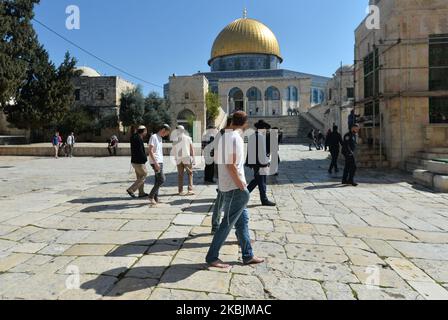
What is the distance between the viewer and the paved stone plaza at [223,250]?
119 inches

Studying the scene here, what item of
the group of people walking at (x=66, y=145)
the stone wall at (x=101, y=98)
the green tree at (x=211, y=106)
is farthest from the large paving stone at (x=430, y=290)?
the green tree at (x=211, y=106)

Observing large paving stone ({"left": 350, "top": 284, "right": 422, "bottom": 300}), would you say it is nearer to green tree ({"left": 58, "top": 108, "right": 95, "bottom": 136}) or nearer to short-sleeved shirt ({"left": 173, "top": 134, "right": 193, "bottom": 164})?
short-sleeved shirt ({"left": 173, "top": 134, "right": 193, "bottom": 164})

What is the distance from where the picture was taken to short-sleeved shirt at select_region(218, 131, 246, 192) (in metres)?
3.28

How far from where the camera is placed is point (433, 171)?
858 centimetres

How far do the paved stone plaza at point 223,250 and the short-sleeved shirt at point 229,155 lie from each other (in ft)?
2.83

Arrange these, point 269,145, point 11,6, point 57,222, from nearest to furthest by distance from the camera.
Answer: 1. point 57,222
2. point 269,145
3. point 11,6

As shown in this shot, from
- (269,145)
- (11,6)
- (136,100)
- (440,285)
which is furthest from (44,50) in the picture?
(440,285)

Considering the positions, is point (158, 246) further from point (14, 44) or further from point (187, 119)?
point (187, 119)

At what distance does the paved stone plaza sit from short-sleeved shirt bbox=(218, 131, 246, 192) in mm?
862

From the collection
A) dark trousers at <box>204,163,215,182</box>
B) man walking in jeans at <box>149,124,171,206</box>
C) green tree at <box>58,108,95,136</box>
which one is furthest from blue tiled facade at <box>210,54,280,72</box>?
man walking in jeans at <box>149,124,171,206</box>
